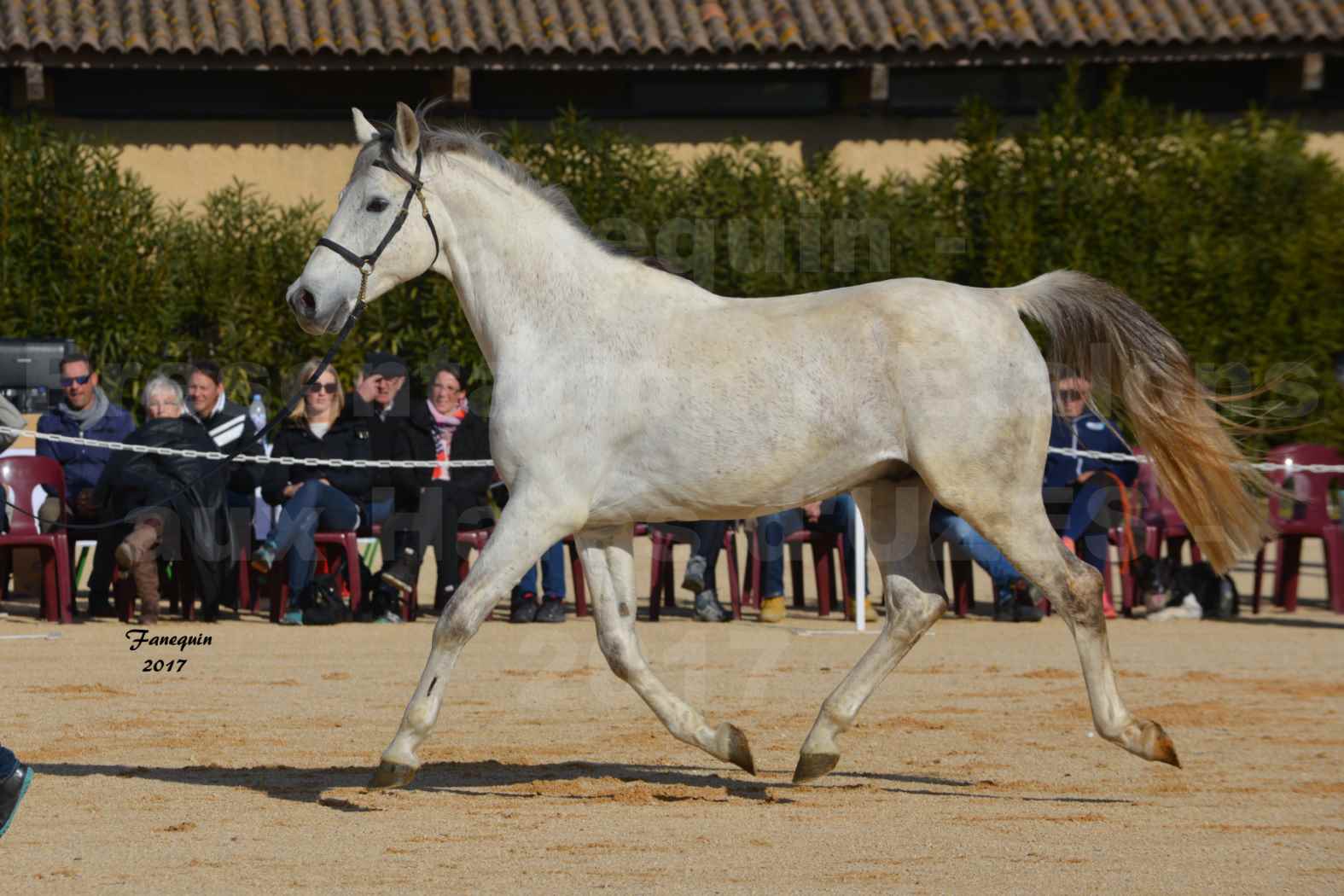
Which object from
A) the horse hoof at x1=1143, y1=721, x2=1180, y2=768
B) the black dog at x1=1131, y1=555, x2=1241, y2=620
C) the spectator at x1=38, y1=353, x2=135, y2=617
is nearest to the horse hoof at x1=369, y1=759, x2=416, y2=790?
the horse hoof at x1=1143, y1=721, x2=1180, y2=768

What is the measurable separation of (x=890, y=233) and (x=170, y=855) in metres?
11.3

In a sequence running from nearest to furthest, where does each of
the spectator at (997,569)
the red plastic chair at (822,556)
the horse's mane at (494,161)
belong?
1. the horse's mane at (494,161)
2. the spectator at (997,569)
3. the red plastic chair at (822,556)

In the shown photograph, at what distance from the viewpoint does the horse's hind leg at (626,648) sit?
6582mm

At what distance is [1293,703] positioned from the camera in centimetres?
868

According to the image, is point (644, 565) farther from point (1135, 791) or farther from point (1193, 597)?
point (1135, 791)

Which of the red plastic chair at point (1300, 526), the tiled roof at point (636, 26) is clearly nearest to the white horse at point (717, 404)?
A: the red plastic chair at point (1300, 526)

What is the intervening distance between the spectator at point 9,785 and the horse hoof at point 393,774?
3.92ft

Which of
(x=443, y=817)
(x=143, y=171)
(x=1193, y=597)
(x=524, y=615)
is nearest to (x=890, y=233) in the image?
(x=1193, y=597)

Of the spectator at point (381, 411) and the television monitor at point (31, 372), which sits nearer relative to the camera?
the spectator at point (381, 411)

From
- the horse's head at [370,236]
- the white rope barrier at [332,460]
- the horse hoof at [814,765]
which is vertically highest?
the horse's head at [370,236]

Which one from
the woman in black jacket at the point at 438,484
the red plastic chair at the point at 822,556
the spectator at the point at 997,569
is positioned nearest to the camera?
the woman in black jacket at the point at 438,484

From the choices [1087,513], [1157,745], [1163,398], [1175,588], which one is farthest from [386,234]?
[1175,588]

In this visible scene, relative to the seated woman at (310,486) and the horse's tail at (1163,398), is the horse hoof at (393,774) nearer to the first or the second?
the horse's tail at (1163,398)

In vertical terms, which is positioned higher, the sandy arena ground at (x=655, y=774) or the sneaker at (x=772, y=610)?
the sandy arena ground at (x=655, y=774)
